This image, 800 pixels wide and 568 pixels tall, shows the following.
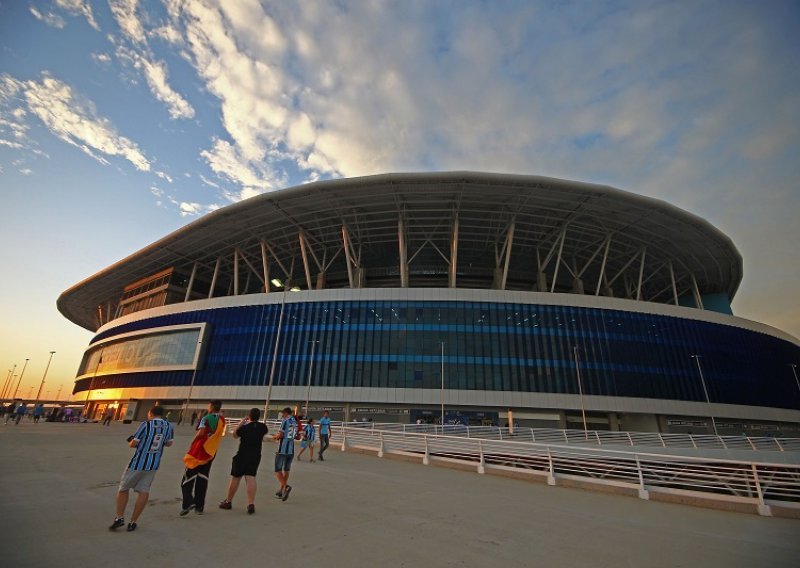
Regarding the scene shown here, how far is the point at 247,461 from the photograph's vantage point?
6574mm

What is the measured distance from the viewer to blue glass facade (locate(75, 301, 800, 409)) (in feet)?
142

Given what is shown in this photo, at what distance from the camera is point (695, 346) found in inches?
1865

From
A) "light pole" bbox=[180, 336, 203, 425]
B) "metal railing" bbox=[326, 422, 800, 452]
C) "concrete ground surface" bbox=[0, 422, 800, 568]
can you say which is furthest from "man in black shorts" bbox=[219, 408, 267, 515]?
"light pole" bbox=[180, 336, 203, 425]

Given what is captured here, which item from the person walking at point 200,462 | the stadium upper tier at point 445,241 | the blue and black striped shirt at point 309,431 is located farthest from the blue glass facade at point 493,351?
the person walking at point 200,462

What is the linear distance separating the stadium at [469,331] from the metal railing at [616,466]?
20.9 m

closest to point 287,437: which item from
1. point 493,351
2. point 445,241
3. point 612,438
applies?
point 612,438

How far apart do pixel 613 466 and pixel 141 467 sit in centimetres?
1174

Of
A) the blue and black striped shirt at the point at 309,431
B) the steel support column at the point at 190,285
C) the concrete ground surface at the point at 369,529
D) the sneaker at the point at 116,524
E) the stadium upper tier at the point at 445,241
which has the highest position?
the stadium upper tier at the point at 445,241

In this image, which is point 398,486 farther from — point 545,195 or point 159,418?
point 545,195

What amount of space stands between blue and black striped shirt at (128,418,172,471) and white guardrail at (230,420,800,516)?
10.5 metres

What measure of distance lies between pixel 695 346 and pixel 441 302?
32.7 metres

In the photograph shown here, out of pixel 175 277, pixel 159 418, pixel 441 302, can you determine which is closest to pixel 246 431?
pixel 159 418

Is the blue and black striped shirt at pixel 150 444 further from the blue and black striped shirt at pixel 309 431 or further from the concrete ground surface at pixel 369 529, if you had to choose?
the blue and black striped shirt at pixel 309 431

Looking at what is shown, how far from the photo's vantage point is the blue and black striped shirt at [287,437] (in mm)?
7852
